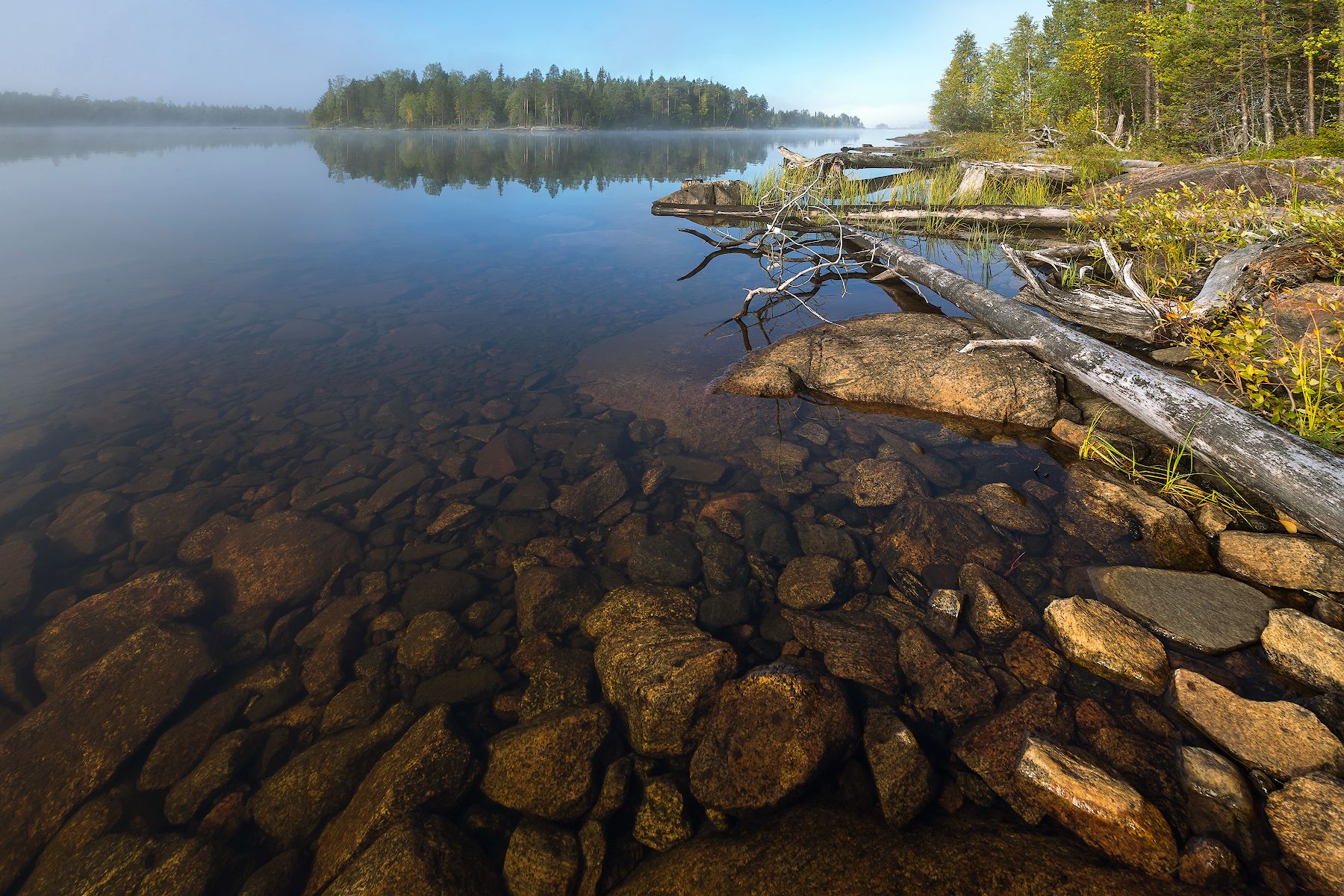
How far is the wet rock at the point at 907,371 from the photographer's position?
6.21m

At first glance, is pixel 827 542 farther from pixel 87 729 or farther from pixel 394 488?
pixel 87 729

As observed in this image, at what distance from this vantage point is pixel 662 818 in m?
2.74

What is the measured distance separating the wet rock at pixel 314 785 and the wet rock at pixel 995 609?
3.87 meters

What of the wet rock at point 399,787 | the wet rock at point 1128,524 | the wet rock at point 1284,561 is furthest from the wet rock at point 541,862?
the wet rock at point 1284,561

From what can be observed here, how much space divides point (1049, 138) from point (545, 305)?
28.1 m

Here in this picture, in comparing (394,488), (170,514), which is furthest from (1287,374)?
(170,514)

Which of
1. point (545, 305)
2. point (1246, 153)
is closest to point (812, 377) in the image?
point (545, 305)

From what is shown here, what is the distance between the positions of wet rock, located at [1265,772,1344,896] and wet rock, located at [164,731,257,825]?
524 cm

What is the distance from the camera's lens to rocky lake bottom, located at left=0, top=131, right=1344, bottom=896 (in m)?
2.49

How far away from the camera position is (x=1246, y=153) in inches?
685

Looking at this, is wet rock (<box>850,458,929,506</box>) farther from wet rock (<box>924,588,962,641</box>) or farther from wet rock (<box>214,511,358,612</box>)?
wet rock (<box>214,511,358,612</box>)

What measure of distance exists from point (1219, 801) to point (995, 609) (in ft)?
4.50

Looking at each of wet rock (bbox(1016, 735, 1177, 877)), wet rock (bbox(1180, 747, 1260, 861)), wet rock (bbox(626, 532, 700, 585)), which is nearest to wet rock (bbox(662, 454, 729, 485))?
wet rock (bbox(626, 532, 700, 585))

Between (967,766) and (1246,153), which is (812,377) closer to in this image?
(967,766)
